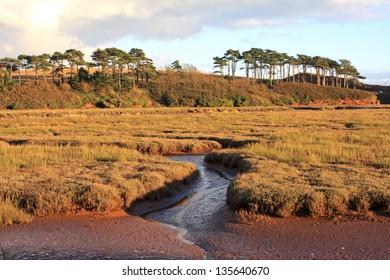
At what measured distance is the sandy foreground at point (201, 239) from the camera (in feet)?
26.7

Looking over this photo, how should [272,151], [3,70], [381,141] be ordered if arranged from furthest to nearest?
1. [3,70]
2. [381,141]
3. [272,151]

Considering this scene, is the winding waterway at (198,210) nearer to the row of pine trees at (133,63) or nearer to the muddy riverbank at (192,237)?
the muddy riverbank at (192,237)

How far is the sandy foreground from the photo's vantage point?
8133mm

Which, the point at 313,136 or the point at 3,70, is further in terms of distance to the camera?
the point at 3,70

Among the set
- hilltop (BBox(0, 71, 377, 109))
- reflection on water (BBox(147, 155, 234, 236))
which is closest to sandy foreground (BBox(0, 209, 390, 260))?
reflection on water (BBox(147, 155, 234, 236))

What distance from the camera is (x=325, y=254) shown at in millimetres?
8086

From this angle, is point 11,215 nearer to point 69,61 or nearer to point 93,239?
point 93,239

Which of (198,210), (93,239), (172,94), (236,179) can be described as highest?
(172,94)

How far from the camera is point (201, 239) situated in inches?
366

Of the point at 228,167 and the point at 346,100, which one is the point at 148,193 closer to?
the point at 228,167

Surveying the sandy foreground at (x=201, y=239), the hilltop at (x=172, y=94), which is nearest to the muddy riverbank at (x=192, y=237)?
the sandy foreground at (x=201, y=239)

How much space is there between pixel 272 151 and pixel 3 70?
70968mm

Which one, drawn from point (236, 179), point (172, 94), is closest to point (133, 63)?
point (172, 94)

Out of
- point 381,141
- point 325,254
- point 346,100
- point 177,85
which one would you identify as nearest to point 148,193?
point 325,254
